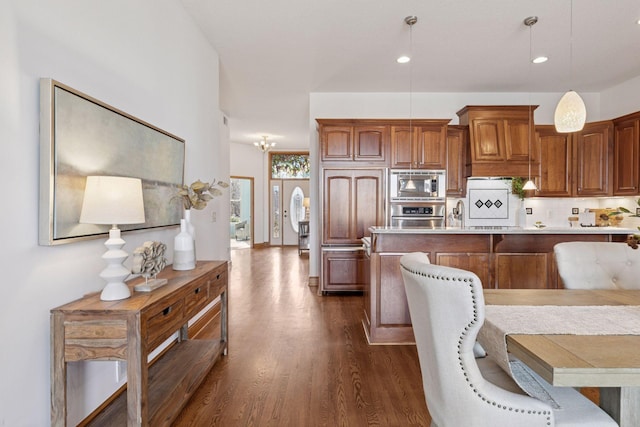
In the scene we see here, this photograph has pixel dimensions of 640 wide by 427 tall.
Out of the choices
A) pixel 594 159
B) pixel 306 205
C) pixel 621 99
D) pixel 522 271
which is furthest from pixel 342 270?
pixel 306 205

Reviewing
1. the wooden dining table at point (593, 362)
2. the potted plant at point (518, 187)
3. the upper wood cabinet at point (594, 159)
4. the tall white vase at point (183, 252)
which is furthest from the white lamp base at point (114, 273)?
the upper wood cabinet at point (594, 159)

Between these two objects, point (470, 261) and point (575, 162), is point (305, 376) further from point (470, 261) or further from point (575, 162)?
point (575, 162)

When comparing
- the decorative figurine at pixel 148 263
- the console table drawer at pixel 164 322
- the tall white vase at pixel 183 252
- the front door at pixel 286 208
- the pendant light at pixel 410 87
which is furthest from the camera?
the front door at pixel 286 208

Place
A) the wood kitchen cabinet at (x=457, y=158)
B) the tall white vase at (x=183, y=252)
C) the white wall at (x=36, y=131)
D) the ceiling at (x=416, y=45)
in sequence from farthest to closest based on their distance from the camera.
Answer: the wood kitchen cabinet at (x=457, y=158)
the ceiling at (x=416, y=45)
the tall white vase at (x=183, y=252)
the white wall at (x=36, y=131)

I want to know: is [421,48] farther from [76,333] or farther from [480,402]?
[76,333]

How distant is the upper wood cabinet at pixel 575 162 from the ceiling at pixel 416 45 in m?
0.73

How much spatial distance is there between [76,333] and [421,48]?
3.92m

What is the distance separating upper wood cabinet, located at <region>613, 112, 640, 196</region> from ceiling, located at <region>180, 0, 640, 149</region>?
671 mm

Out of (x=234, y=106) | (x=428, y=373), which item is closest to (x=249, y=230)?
(x=234, y=106)

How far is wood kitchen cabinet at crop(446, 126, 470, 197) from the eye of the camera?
4.90 meters

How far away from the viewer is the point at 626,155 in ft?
14.9

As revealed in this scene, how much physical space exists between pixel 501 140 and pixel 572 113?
98.9 inches

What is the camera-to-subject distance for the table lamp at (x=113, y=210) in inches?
59.2

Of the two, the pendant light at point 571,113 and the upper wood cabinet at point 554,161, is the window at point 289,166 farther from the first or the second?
the pendant light at point 571,113
